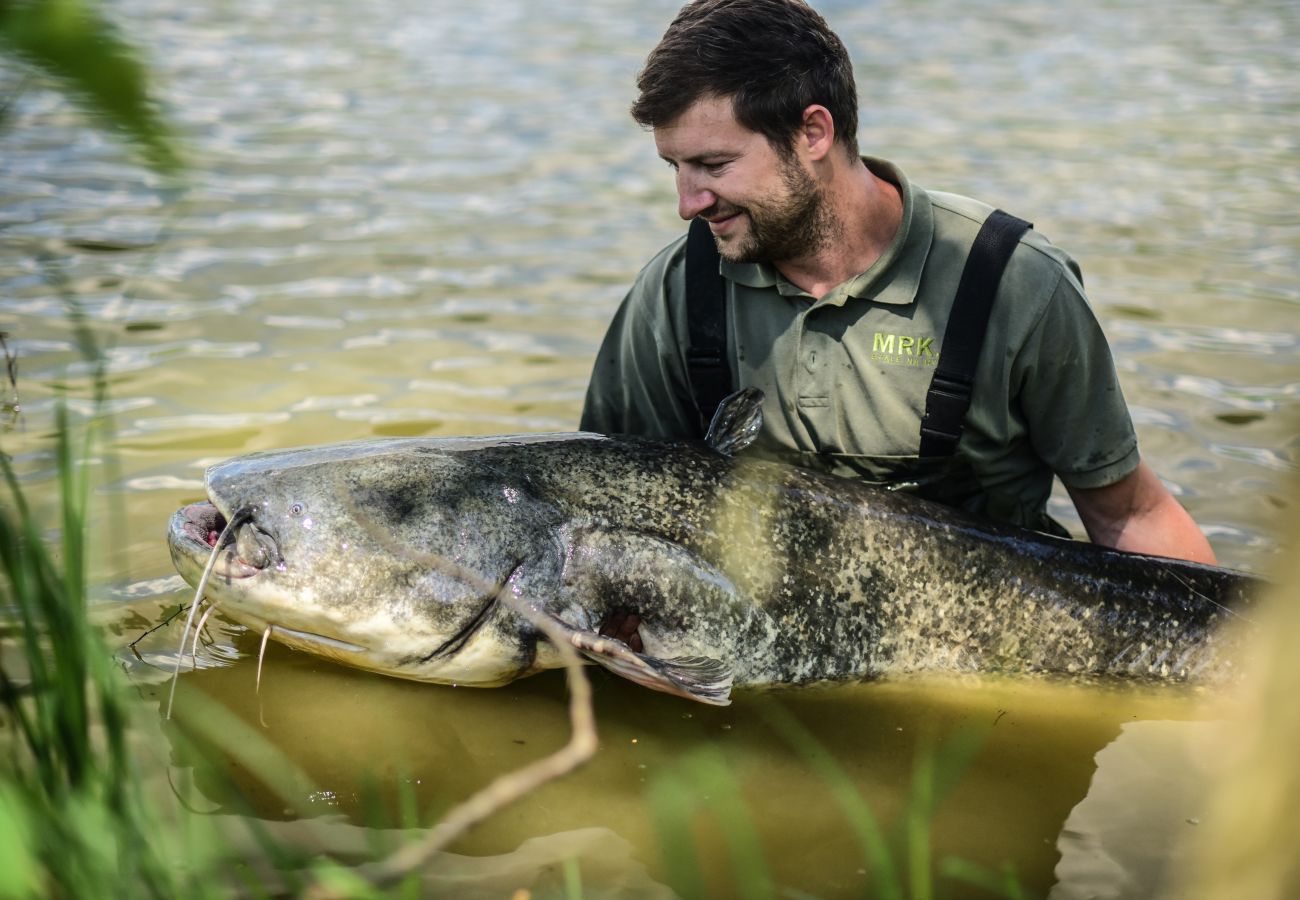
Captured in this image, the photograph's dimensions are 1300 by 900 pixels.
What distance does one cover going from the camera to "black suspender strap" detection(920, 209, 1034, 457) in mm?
3678

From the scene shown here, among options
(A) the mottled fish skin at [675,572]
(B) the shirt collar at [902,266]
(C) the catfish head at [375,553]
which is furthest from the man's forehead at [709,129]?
(C) the catfish head at [375,553]

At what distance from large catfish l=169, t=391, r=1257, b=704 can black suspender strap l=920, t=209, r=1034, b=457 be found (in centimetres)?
30

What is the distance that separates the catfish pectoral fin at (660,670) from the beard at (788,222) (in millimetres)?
1392

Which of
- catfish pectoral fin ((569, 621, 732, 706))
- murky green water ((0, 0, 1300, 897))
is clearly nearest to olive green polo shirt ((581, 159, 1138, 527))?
murky green water ((0, 0, 1300, 897))

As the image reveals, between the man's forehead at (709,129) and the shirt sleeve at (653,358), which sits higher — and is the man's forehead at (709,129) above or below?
above

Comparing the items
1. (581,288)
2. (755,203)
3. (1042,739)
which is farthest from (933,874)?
(581,288)

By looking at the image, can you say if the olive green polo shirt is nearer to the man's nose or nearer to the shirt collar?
the shirt collar

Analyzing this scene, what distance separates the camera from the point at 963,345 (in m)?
3.68

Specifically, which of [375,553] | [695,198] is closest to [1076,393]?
[695,198]

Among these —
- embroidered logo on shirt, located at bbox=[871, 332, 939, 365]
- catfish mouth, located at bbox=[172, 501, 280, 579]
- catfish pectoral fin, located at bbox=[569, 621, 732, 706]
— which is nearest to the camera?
catfish pectoral fin, located at bbox=[569, 621, 732, 706]

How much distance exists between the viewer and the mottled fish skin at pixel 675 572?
3.07 meters

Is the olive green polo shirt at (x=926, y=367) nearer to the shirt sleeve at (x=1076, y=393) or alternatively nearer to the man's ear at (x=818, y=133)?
the shirt sleeve at (x=1076, y=393)

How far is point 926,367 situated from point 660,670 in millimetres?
1386

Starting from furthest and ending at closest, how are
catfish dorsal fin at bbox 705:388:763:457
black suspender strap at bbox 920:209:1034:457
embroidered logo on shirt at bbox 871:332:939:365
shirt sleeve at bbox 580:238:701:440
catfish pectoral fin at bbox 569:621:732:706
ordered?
shirt sleeve at bbox 580:238:701:440
embroidered logo on shirt at bbox 871:332:939:365
black suspender strap at bbox 920:209:1034:457
catfish dorsal fin at bbox 705:388:763:457
catfish pectoral fin at bbox 569:621:732:706
